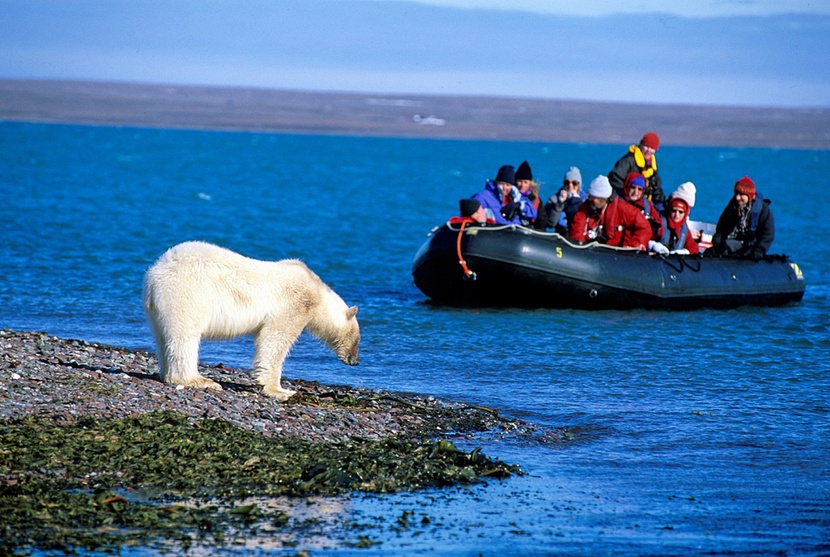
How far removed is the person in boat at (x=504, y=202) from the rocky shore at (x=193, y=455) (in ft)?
20.7

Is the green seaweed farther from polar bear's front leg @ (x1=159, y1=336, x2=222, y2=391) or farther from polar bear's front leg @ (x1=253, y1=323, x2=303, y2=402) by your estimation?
polar bear's front leg @ (x1=253, y1=323, x2=303, y2=402)

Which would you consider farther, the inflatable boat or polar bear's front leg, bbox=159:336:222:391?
the inflatable boat

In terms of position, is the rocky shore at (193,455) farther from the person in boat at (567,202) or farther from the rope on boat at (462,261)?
the person in boat at (567,202)

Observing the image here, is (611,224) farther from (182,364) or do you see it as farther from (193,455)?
(193,455)

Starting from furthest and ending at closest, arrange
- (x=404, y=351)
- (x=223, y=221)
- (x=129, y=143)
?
(x=129, y=143) < (x=223, y=221) < (x=404, y=351)

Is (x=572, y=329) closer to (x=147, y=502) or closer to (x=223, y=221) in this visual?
(x=147, y=502)

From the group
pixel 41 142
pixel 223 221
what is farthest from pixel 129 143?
pixel 223 221

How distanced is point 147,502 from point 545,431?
401cm

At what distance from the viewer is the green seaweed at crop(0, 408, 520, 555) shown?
258 inches

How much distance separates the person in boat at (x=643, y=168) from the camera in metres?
16.3

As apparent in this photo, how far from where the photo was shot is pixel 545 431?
32.3 feet

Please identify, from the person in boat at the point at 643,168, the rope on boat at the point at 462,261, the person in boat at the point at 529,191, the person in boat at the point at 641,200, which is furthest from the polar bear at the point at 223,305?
the person in boat at the point at 643,168

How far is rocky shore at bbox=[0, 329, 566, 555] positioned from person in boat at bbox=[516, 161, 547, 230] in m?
6.45

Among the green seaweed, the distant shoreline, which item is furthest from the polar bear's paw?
the distant shoreline
